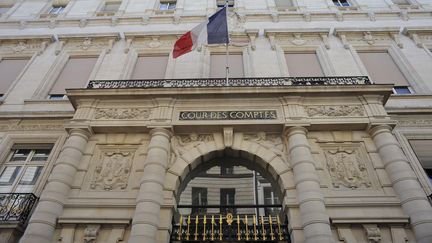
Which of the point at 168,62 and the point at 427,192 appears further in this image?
the point at 168,62

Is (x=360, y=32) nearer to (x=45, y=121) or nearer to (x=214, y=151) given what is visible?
(x=214, y=151)

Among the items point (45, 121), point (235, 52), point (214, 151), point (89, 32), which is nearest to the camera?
point (214, 151)

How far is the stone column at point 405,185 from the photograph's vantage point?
23.2ft

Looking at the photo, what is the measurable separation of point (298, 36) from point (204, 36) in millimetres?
5392

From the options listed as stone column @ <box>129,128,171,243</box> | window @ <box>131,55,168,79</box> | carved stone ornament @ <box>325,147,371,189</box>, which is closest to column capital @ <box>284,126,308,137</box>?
carved stone ornament @ <box>325,147,371,189</box>

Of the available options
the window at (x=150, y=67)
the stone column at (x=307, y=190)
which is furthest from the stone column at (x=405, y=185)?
the window at (x=150, y=67)

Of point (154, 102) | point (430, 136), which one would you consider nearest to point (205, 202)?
point (154, 102)

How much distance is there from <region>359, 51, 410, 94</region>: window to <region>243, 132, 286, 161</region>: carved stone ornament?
5824 millimetres

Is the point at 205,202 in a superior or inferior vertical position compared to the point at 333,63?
inferior

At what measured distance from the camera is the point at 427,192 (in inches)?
332

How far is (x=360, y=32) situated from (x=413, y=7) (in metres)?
4.27

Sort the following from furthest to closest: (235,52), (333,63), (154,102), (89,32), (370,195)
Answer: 1. (89,32)
2. (235,52)
3. (333,63)
4. (154,102)
5. (370,195)

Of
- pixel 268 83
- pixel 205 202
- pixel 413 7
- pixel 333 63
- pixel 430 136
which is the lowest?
pixel 205 202

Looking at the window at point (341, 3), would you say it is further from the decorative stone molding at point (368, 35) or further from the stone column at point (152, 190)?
the stone column at point (152, 190)
